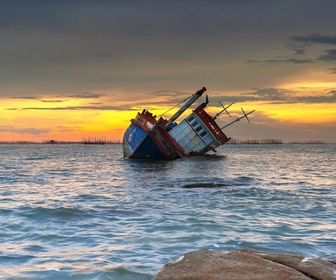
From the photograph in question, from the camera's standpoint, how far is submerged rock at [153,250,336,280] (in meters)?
4.42

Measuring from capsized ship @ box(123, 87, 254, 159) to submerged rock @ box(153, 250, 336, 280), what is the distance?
32.1 metres

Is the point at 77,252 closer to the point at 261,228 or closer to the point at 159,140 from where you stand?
the point at 261,228

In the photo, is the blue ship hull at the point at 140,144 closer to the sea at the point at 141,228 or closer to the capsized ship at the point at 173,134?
the capsized ship at the point at 173,134

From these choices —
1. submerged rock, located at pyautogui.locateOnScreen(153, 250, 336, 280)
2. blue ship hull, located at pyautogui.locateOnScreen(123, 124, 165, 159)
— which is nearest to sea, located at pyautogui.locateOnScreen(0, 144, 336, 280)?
submerged rock, located at pyautogui.locateOnScreen(153, 250, 336, 280)

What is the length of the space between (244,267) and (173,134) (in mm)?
41327

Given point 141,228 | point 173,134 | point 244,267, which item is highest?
point 173,134

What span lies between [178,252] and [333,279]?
3.85 m

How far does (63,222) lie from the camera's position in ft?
35.9

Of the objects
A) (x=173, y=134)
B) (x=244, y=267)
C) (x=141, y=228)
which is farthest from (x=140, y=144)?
(x=244, y=267)

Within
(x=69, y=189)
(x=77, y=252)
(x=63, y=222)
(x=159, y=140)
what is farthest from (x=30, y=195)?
(x=159, y=140)

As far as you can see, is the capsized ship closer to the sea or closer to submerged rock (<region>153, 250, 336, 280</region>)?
the sea

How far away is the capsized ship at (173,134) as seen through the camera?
38.5 metres

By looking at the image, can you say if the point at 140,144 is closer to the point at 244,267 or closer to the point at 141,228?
the point at 141,228

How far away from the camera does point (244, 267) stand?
15.2ft
